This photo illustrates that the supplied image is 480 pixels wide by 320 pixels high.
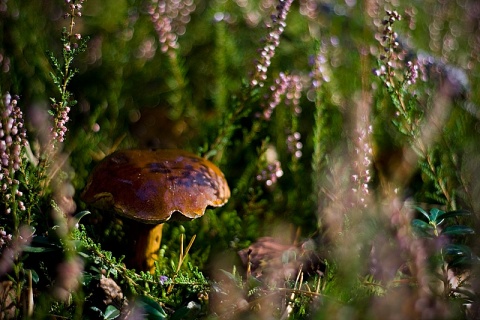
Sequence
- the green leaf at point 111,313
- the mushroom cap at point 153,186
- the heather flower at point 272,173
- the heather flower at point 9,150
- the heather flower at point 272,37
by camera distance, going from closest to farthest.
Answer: the heather flower at point 9,150
the green leaf at point 111,313
the mushroom cap at point 153,186
the heather flower at point 272,37
the heather flower at point 272,173

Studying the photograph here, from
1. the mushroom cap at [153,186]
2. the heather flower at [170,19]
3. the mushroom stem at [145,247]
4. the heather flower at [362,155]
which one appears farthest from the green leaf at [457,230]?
the heather flower at [170,19]

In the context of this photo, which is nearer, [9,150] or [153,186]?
[9,150]

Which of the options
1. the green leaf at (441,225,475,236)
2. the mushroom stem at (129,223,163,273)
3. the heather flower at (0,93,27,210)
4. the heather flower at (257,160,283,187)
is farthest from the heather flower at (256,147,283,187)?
the heather flower at (0,93,27,210)

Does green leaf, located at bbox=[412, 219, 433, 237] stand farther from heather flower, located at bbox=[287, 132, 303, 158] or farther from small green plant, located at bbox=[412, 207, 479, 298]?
heather flower, located at bbox=[287, 132, 303, 158]

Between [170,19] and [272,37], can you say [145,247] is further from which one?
[170,19]

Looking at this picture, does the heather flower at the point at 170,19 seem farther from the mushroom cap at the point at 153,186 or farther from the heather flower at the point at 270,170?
the mushroom cap at the point at 153,186

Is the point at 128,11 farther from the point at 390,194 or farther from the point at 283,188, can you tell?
the point at 390,194

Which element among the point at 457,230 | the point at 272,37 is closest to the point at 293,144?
the point at 272,37

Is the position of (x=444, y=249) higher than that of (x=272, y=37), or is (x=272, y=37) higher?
(x=272, y=37)
